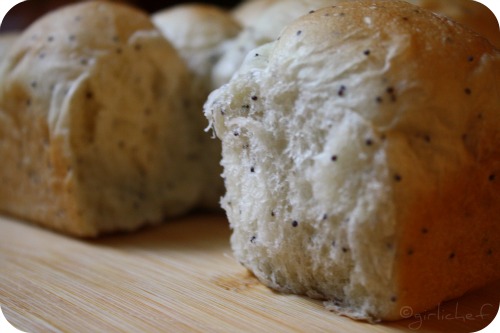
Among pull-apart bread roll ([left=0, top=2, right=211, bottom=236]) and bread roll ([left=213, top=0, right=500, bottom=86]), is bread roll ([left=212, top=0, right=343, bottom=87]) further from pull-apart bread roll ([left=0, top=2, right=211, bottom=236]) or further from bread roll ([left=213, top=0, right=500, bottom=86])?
pull-apart bread roll ([left=0, top=2, right=211, bottom=236])

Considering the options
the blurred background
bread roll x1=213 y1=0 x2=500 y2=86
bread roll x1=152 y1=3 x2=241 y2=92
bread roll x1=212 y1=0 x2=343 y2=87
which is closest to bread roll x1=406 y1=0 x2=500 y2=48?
bread roll x1=213 y1=0 x2=500 y2=86

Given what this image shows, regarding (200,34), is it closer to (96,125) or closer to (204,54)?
(204,54)

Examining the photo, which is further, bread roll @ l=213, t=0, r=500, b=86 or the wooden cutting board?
bread roll @ l=213, t=0, r=500, b=86

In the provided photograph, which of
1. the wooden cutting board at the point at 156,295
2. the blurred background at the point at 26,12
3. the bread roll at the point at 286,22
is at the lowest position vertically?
the wooden cutting board at the point at 156,295

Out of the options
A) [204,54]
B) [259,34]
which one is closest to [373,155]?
[259,34]

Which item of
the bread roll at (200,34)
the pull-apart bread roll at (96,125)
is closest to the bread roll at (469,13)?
the bread roll at (200,34)

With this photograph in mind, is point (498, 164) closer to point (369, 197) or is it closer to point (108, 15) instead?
point (369, 197)

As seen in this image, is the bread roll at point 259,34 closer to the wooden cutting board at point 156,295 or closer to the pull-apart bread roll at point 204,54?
the pull-apart bread roll at point 204,54
